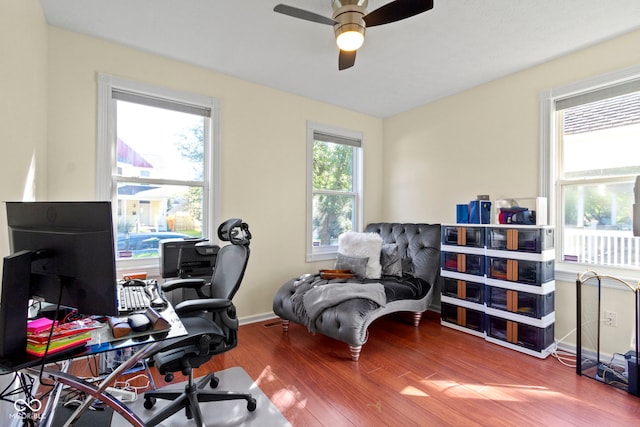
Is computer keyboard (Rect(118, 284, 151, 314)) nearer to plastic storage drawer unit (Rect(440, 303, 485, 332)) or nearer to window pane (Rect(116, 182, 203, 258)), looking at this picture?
window pane (Rect(116, 182, 203, 258))

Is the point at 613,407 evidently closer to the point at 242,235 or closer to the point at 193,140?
the point at 242,235

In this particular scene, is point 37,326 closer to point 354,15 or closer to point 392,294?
point 354,15

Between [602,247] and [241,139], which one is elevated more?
[241,139]

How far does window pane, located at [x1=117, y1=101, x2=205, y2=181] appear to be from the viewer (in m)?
2.73

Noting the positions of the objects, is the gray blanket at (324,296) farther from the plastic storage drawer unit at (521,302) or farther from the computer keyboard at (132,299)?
the computer keyboard at (132,299)

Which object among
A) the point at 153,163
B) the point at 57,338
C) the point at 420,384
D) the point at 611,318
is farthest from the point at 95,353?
the point at 611,318

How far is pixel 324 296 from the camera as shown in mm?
2686

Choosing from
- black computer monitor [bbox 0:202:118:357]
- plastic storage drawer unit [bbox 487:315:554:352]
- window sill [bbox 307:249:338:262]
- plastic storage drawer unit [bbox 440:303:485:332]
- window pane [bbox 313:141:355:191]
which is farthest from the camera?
window pane [bbox 313:141:355:191]

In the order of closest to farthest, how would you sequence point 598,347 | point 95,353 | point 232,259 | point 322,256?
point 95,353, point 232,259, point 598,347, point 322,256

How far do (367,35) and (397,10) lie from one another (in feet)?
2.07

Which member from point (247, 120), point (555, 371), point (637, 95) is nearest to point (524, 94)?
point (637, 95)

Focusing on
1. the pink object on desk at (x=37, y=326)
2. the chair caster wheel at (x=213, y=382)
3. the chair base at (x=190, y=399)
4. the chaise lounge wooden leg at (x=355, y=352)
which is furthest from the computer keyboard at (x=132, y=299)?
the chaise lounge wooden leg at (x=355, y=352)

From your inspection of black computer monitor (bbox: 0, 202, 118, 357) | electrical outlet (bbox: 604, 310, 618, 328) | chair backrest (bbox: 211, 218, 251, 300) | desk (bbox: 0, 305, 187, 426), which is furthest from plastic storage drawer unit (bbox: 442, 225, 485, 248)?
black computer monitor (bbox: 0, 202, 118, 357)

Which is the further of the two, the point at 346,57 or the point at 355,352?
the point at 355,352
